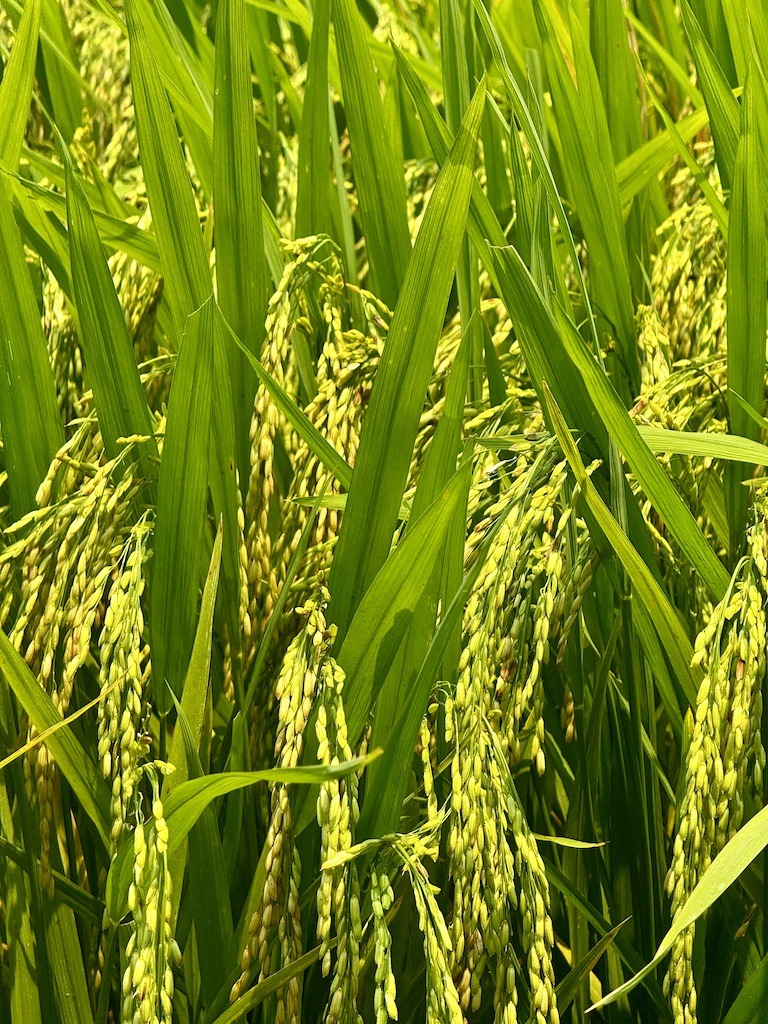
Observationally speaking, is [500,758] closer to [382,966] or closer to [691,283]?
[382,966]

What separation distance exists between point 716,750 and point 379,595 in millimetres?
312

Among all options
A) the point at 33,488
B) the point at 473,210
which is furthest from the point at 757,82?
the point at 33,488

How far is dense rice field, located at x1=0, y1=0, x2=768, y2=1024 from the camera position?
853 millimetres

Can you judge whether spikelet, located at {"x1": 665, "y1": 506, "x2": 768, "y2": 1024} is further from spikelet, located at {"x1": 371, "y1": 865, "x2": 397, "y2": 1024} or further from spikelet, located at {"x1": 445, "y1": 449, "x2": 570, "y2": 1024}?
spikelet, located at {"x1": 371, "y1": 865, "x2": 397, "y2": 1024}

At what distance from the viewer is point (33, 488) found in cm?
111

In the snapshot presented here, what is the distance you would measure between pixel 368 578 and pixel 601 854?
42 cm

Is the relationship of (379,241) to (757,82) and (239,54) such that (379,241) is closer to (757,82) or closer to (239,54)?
(239,54)

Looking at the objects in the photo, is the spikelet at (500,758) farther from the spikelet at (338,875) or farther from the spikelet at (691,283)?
the spikelet at (691,283)

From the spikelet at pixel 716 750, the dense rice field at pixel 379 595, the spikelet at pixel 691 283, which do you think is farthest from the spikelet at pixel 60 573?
the spikelet at pixel 691 283

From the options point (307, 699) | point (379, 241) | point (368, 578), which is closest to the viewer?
point (307, 699)

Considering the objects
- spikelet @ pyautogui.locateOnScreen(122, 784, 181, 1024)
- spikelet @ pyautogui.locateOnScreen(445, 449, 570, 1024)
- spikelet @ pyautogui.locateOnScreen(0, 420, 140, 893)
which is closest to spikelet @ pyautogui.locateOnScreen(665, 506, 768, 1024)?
spikelet @ pyautogui.locateOnScreen(445, 449, 570, 1024)

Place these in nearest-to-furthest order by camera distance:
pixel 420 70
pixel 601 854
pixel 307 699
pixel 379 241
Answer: pixel 307 699 < pixel 601 854 < pixel 379 241 < pixel 420 70

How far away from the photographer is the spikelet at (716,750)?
33.1 inches

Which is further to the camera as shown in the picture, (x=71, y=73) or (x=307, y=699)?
(x=71, y=73)
